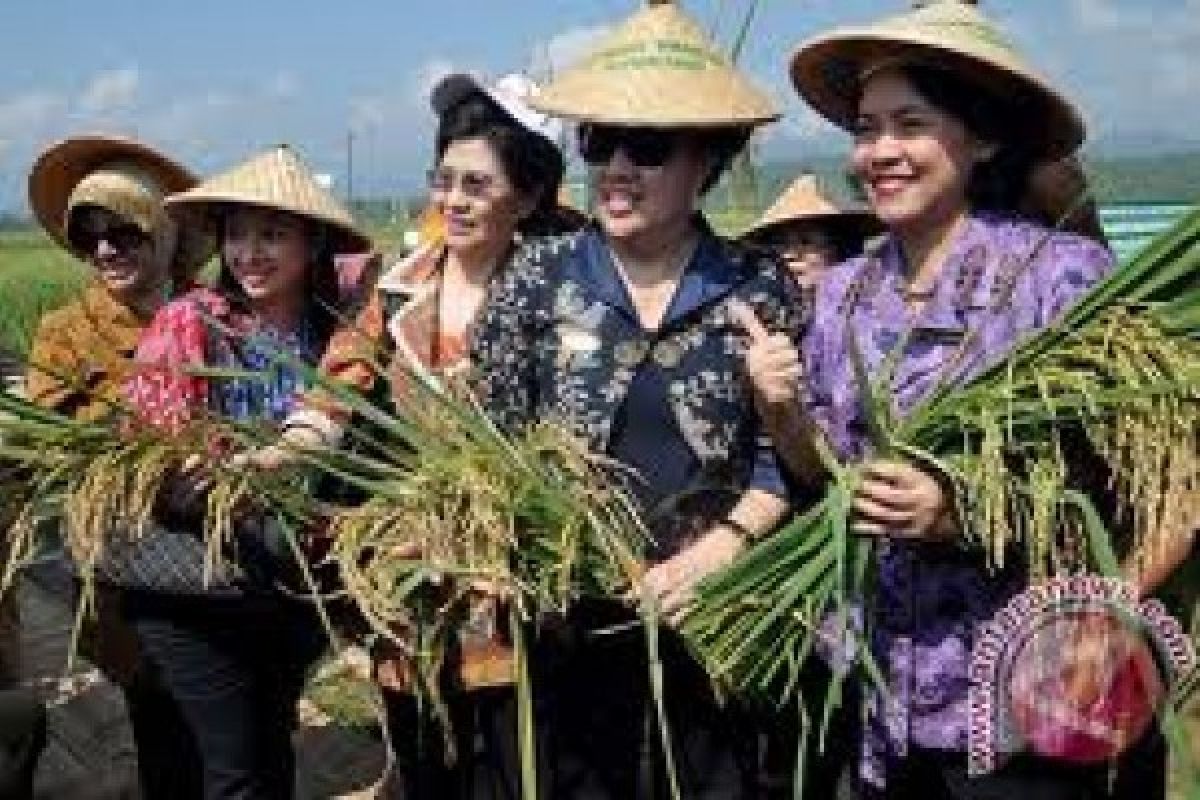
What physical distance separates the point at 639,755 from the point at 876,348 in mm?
747

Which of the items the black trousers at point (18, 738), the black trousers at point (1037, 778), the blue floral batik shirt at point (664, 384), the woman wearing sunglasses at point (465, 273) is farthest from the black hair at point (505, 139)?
the black trousers at point (18, 738)

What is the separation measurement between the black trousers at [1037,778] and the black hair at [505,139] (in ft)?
4.09

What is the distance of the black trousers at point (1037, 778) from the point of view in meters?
2.26

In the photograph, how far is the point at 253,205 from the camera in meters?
3.03

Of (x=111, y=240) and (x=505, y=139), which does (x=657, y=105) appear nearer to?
(x=505, y=139)

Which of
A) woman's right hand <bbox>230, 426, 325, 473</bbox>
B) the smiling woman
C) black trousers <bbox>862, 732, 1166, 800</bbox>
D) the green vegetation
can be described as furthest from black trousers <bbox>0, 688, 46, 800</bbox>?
the green vegetation

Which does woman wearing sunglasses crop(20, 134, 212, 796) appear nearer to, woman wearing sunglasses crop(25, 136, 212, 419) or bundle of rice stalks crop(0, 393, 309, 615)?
woman wearing sunglasses crop(25, 136, 212, 419)

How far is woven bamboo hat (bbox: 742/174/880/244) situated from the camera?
430 centimetres

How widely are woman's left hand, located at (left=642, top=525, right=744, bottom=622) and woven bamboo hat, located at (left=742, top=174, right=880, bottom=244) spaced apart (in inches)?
76.8

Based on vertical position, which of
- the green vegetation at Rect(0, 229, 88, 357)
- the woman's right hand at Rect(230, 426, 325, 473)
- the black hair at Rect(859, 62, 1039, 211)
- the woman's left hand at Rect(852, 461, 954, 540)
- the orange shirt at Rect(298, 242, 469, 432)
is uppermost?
the green vegetation at Rect(0, 229, 88, 357)

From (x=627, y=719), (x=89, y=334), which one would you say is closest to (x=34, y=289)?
(x=89, y=334)

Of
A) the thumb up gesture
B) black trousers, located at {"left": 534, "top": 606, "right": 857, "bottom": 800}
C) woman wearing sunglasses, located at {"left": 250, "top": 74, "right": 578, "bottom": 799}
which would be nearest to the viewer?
the thumb up gesture

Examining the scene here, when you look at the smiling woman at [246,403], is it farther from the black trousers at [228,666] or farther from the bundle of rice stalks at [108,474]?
the bundle of rice stalks at [108,474]

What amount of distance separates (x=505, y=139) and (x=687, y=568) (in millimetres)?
981
